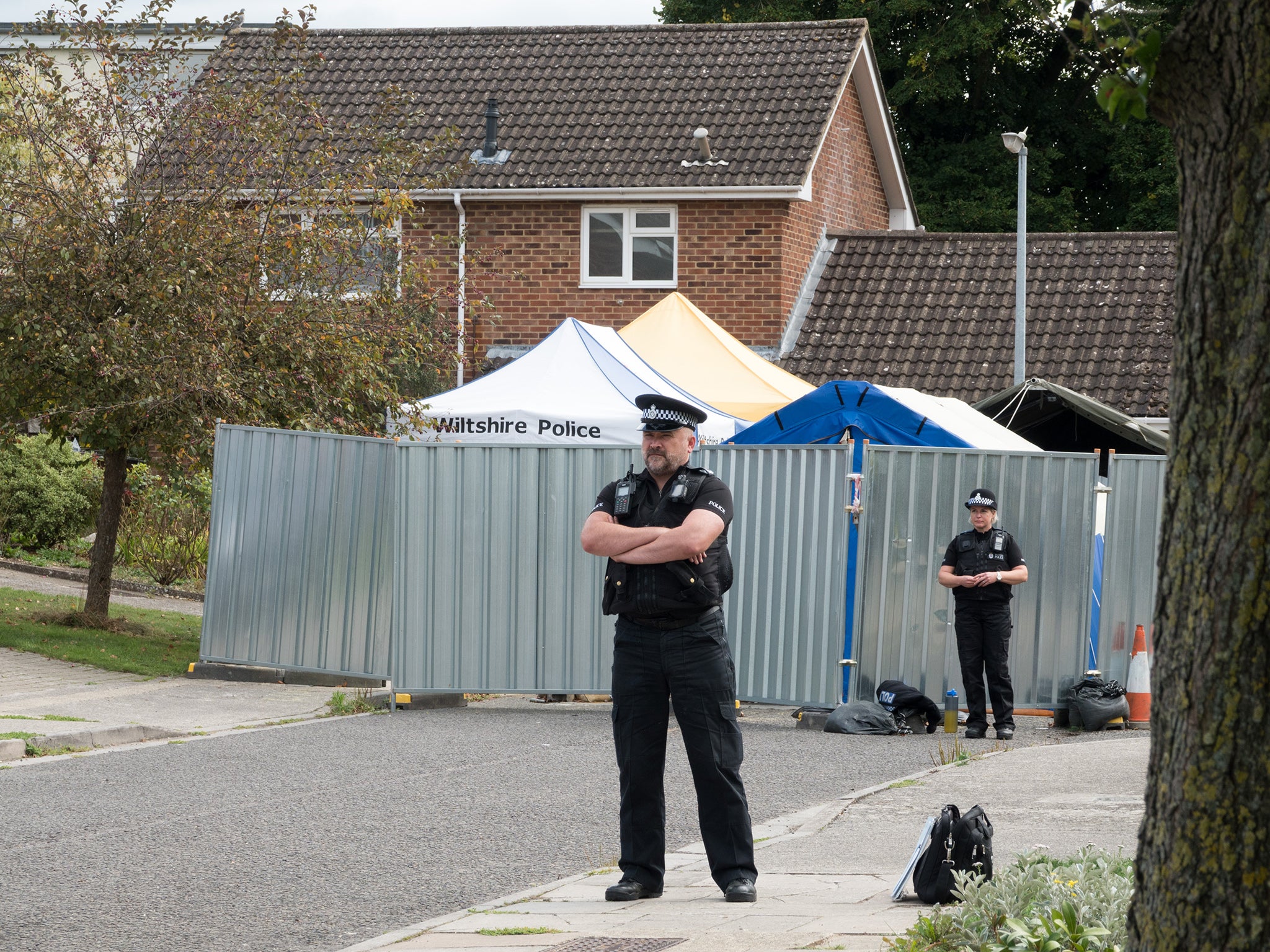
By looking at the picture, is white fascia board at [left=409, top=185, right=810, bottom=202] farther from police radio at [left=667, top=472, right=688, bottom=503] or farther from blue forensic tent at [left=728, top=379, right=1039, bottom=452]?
police radio at [left=667, top=472, right=688, bottom=503]

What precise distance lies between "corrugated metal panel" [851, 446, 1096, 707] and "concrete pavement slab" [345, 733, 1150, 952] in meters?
2.40

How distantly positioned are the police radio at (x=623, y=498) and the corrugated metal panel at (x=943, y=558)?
21.0 ft

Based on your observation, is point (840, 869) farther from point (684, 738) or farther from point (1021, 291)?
point (1021, 291)

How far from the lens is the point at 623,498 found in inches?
271

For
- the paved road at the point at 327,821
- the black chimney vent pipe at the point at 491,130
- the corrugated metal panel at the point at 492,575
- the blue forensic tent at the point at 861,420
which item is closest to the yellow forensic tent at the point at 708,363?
the blue forensic tent at the point at 861,420

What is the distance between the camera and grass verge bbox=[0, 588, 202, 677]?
1536 centimetres

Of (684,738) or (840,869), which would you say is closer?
(684,738)

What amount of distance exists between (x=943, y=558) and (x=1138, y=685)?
188 cm

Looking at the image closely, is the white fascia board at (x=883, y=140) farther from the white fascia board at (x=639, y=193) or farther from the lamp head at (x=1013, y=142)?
the lamp head at (x=1013, y=142)

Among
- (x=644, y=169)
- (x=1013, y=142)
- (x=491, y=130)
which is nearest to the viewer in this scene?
(x=1013, y=142)

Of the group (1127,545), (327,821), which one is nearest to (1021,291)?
(1127,545)

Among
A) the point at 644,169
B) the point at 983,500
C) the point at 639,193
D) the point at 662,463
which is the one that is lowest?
the point at 662,463

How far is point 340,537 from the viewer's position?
1427 centimetres

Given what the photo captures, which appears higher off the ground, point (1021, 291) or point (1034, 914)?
point (1021, 291)
